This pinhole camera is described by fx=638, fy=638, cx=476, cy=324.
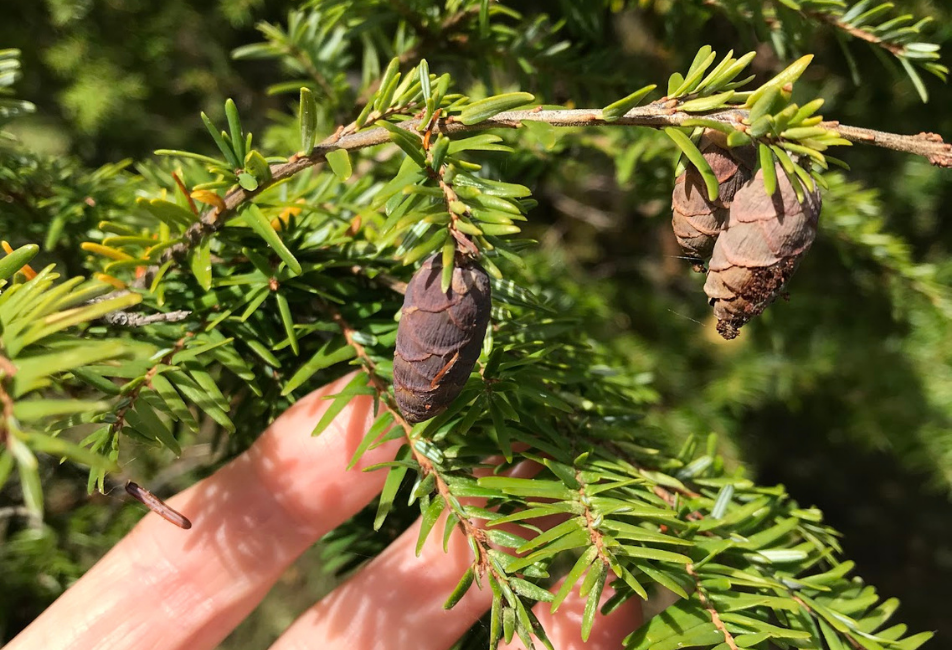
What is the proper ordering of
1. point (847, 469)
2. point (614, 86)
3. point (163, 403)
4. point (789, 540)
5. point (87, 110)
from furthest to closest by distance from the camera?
point (847, 469) < point (87, 110) < point (614, 86) < point (789, 540) < point (163, 403)

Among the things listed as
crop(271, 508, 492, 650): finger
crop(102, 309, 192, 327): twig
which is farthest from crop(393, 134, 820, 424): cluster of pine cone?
crop(271, 508, 492, 650): finger

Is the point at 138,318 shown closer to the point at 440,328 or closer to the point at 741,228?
the point at 440,328

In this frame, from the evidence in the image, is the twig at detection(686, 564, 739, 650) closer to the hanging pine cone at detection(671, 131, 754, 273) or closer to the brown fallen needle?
the hanging pine cone at detection(671, 131, 754, 273)

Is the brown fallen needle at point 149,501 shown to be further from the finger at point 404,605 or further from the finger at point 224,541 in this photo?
the finger at point 404,605

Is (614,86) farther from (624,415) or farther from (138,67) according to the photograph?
(138,67)

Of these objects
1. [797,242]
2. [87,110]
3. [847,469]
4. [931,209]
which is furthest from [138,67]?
[847,469]

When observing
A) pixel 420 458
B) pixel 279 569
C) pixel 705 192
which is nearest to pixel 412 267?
pixel 420 458
